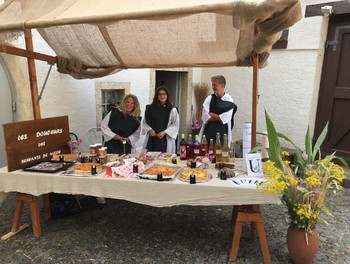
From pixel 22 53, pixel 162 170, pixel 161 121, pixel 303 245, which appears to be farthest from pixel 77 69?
pixel 303 245

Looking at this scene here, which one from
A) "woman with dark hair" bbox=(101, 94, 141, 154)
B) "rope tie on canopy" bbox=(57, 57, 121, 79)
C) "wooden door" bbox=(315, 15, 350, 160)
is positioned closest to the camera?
"rope tie on canopy" bbox=(57, 57, 121, 79)

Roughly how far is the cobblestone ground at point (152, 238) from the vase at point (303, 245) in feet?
0.67

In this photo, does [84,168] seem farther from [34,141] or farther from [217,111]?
[217,111]

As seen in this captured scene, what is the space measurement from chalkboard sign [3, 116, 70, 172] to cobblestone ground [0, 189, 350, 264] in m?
0.81

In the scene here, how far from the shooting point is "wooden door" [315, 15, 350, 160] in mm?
→ 4996

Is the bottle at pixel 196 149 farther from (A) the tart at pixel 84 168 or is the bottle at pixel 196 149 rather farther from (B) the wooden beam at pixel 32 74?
(B) the wooden beam at pixel 32 74

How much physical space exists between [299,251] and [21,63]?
157 inches

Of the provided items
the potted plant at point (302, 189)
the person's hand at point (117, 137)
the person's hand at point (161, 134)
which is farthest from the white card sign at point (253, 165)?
the person's hand at point (117, 137)

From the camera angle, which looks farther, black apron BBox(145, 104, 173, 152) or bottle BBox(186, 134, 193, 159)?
black apron BBox(145, 104, 173, 152)

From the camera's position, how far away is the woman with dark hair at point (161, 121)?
4125 mm

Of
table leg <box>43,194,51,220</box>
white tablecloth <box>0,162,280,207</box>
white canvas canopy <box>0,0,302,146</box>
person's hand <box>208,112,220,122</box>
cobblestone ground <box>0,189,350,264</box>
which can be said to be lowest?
cobblestone ground <box>0,189,350,264</box>

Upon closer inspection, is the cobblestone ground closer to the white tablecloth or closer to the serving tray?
the white tablecloth

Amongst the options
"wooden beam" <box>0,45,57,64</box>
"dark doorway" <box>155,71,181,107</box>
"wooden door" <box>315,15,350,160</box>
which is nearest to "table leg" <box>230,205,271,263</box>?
"wooden beam" <box>0,45,57,64</box>

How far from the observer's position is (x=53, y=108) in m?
4.26
